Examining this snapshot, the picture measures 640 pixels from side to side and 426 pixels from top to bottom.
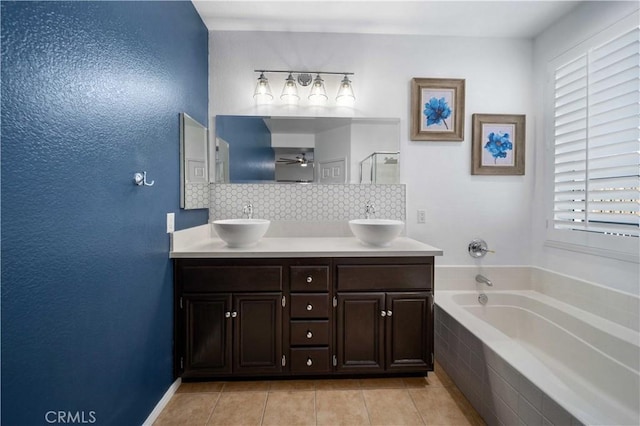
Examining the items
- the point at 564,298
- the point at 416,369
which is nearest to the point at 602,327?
the point at 564,298

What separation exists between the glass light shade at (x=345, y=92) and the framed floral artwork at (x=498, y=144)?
112 centimetres

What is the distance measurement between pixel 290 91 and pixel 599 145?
227 centimetres

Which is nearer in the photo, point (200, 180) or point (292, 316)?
point (292, 316)

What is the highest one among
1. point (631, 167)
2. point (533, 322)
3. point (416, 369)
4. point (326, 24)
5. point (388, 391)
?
point (326, 24)

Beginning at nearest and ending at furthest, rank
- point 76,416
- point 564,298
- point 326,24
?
point 76,416 < point 564,298 < point 326,24

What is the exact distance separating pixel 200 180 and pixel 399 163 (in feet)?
5.48

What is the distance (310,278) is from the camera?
184 cm

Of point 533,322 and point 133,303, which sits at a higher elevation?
point 133,303

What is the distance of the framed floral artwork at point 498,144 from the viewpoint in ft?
8.03

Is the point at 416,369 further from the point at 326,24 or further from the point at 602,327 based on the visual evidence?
the point at 326,24

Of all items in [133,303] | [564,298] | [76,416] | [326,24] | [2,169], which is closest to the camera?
[2,169]

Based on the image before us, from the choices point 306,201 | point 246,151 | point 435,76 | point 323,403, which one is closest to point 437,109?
point 435,76

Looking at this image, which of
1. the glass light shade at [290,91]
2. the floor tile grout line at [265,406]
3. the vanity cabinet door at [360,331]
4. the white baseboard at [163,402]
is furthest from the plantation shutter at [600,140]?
the white baseboard at [163,402]

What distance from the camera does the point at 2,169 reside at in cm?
76
